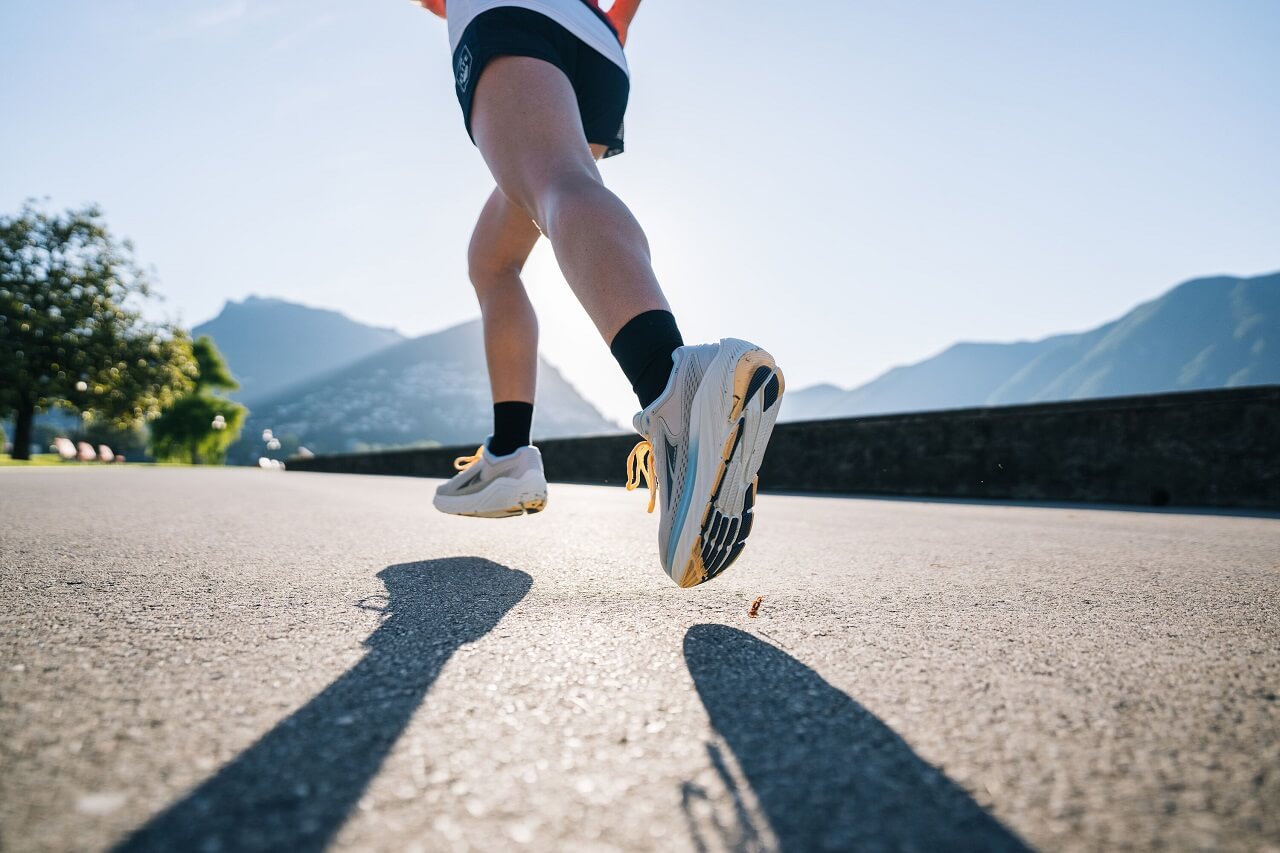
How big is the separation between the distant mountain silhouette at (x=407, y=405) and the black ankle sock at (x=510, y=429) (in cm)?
12443

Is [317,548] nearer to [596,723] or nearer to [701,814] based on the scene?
[596,723]

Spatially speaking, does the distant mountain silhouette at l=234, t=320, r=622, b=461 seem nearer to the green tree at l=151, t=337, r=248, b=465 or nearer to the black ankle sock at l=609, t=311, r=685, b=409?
the green tree at l=151, t=337, r=248, b=465

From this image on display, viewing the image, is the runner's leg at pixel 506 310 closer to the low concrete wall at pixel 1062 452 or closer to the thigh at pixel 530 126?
the thigh at pixel 530 126

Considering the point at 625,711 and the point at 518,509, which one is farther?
the point at 518,509

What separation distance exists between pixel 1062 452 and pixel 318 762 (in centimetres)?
597

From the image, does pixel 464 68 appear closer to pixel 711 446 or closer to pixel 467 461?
pixel 711 446

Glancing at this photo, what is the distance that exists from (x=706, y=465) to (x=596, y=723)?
1.94 feet

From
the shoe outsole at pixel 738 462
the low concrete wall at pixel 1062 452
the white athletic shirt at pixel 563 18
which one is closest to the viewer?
the shoe outsole at pixel 738 462

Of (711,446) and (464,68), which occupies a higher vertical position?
(464,68)

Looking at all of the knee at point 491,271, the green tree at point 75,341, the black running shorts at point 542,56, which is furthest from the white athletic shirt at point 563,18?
the green tree at point 75,341

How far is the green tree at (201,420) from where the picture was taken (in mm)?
37938

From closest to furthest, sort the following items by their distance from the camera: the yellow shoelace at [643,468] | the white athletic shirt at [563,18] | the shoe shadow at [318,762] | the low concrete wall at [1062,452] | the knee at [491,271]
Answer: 1. the shoe shadow at [318,762]
2. the yellow shoelace at [643,468]
3. the white athletic shirt at [563,18]
4. the knee at [491,271]
5. the low concrete wall at [1062,452]

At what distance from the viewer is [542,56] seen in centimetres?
152

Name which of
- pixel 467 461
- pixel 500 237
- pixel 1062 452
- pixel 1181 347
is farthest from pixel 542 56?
pixel 1181 347
